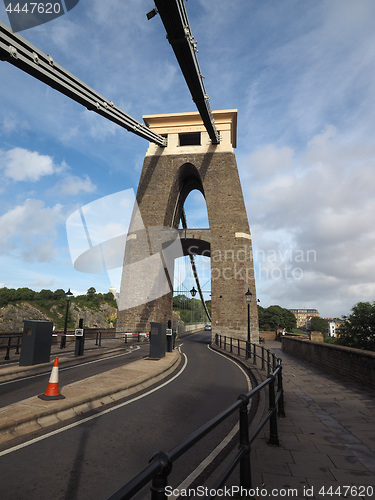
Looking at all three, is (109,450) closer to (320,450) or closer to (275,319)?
(320,450)

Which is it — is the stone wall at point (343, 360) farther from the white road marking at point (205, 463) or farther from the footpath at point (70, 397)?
the footpath at point (70, 397)

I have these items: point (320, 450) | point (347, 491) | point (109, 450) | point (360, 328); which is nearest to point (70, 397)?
point (109, 450)

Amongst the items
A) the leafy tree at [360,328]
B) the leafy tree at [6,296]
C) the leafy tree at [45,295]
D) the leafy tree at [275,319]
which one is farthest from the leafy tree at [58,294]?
the leafy tree at [360,328]

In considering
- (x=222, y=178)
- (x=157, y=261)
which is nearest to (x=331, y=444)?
(x=157, y=261)

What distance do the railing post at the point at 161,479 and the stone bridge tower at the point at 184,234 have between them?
1025 inches

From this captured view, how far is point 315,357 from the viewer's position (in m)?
→ 14.6

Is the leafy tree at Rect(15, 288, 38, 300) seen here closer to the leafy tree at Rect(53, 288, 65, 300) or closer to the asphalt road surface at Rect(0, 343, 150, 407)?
the leafy tree at Rect(53, 288, 65, 300)

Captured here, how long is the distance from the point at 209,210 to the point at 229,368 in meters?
20.0

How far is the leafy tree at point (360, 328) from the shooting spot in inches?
1093

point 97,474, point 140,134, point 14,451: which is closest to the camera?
point 97,474

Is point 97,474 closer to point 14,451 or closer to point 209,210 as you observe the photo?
point 14,451

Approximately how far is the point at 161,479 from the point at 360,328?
105 feet

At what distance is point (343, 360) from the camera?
36.1 feet

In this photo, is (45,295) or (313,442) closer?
(313,442)
